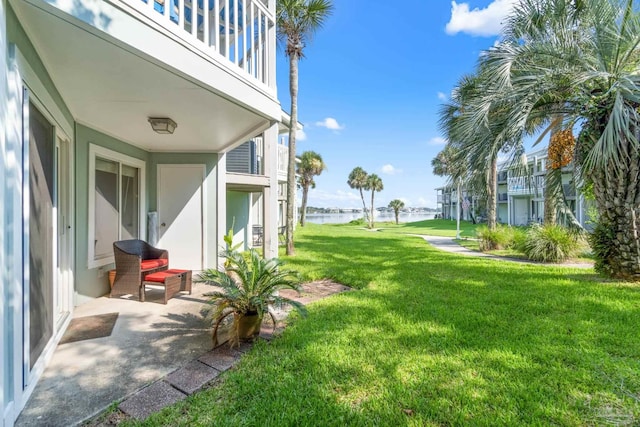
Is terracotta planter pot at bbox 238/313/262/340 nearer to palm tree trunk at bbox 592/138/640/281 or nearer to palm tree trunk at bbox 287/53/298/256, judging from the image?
palm tree trunk at bbox 287/53/298/256

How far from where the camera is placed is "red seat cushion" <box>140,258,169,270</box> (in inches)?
200

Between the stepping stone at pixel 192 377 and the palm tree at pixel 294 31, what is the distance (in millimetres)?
6956

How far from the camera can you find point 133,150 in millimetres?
6176

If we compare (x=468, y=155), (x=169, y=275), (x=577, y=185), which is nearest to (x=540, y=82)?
(x=468, y=155)

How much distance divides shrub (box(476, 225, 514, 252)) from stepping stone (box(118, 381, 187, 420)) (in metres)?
11.5

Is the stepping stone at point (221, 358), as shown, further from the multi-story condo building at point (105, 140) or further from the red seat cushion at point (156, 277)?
the red seat cushion at point (156, 277)

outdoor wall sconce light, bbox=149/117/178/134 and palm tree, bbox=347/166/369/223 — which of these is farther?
palm tree, bbox=347/166/369/223

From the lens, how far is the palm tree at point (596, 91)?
4.89m

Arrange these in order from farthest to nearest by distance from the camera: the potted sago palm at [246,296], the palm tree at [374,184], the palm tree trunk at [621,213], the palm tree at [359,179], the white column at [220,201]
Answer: the palm tree at [359,179] → the palm tree at [374,184] → the white column at [220,201] → the palm tree trunk at [621,213] → the potted sago palm at [246,296]

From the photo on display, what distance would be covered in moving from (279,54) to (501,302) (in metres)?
9.75

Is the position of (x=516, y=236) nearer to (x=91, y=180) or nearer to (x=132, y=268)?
(x=132, y=268)

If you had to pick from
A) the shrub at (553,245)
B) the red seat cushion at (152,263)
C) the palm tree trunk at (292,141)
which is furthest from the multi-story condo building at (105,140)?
the shrub at (553,245)

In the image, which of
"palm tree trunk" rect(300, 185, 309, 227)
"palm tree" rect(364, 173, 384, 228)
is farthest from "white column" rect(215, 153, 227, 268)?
"palm tree" rect(364, 173, 384, 228)

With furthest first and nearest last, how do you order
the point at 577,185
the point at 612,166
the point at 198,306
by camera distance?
the point at 577,185
the point at 612,166
the point at 198,306
